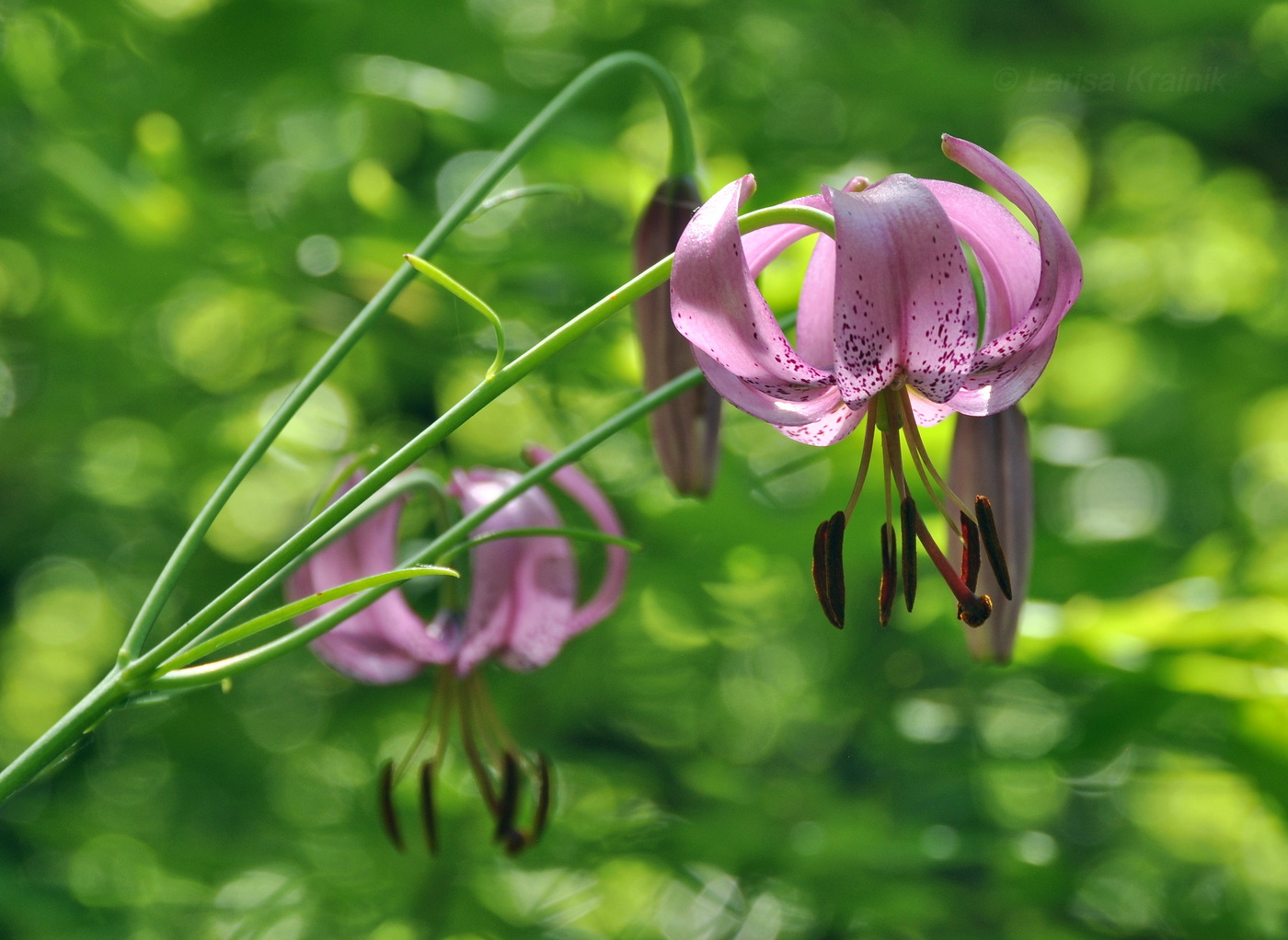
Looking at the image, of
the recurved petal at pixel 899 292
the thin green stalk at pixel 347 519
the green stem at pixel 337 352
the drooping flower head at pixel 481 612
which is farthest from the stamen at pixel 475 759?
the recurved petal at pixel 899 292

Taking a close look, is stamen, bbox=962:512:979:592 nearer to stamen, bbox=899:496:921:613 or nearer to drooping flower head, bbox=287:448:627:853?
stamen, bbox=899:496:921:613

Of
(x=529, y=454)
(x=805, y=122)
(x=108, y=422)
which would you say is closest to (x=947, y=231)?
(x=529, y=454)

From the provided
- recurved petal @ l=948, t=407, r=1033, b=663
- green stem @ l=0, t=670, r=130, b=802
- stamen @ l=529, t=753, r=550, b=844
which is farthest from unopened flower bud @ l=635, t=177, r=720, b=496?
green stem @ l=0, t=670, r=130, b=802

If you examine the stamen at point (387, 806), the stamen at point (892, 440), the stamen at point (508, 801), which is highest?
the stamen at point (892, 440)

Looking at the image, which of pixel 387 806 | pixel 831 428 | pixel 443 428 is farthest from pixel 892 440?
pixel 387 806

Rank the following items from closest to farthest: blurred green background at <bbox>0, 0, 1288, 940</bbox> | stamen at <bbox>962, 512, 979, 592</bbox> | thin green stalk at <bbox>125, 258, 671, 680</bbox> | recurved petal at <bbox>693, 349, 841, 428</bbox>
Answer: thin green stalk at <bbox>125, 258, 671, 680</bbox>, recurved petal at <bbox>693, 349, 841, 428</bbox>, stamen at <bbox>962, 512, 979, 592</bbox>, blurred green background at <bbox>0, 0, 1288, 940</bbox>

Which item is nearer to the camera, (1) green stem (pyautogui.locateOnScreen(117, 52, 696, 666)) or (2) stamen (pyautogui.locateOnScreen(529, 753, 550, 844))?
(1) green stem (pyautogui.locateOnScreen(117, 52, 696, 666))

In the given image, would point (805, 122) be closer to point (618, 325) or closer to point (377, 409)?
point (618, 325)

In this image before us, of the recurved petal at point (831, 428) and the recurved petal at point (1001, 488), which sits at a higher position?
the recurved petal at point (831, 428)

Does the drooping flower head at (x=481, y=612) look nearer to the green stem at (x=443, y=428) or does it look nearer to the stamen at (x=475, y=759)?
the stamen at (x=475, y=759)
